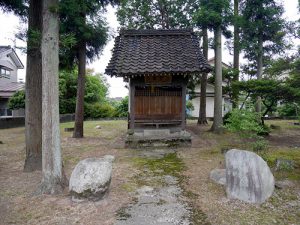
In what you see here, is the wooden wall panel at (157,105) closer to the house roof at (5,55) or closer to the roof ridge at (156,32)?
the roof ridge at (156,32)

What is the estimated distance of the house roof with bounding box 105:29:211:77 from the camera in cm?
1060

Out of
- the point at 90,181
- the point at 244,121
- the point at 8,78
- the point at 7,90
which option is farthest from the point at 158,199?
the point at 8,78

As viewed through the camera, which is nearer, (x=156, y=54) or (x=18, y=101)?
(x=156, y=54)

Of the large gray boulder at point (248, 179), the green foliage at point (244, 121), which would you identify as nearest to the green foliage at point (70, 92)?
the green foliage at point (244, 121)

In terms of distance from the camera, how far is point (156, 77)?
1136 centimetres

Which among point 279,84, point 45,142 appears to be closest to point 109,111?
point 279,84

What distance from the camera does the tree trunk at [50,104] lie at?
5.57 m

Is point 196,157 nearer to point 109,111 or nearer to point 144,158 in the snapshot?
point 144,158

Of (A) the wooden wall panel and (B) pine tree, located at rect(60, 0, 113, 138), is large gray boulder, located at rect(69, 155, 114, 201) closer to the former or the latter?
(A) the wooden wall panel

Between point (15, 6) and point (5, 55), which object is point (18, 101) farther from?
point (15, 6)

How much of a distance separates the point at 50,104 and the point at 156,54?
7007 millimetres

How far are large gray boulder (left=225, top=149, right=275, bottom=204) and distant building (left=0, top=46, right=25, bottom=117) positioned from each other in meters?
20.4

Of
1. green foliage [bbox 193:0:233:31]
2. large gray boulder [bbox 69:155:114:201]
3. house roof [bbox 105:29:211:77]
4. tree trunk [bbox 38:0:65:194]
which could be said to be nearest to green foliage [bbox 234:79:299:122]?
house roof [bbox 105:29:211:77]

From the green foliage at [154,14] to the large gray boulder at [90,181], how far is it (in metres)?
13.5
